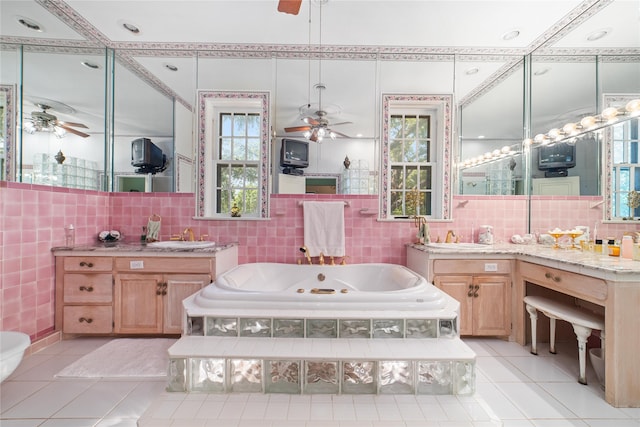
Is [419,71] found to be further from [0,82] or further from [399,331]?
[0,82]

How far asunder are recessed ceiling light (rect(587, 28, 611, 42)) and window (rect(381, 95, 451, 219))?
3.93ft

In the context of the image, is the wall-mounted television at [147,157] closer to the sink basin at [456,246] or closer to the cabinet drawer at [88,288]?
the cabinet drawer at [88,288]

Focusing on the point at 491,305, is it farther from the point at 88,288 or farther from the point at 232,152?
the point at 88,288

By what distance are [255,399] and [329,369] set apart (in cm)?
44

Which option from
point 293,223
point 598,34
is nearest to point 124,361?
point 293,223

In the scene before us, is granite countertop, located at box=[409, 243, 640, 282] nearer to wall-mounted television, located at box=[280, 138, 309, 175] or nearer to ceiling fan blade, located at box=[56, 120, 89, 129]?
wall-mounted television, located at box=[280, 138, 309, 175]

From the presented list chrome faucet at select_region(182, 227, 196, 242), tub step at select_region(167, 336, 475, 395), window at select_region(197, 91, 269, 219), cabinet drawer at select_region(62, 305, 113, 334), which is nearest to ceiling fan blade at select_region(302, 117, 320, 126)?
window at select_region(197, 91, 269, 219)

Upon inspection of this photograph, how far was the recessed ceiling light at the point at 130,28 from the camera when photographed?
8.61ft

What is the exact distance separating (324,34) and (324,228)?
74.6 inches

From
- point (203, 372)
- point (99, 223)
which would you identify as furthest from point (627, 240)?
point (99, 223)

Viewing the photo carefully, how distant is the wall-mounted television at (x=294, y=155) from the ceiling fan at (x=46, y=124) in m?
2.08

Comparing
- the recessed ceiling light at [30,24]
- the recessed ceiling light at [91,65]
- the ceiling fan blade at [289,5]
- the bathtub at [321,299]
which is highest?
the recessed ceiling light at [30,24]

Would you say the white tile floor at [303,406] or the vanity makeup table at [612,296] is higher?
the vanity makeup table at [612,296]

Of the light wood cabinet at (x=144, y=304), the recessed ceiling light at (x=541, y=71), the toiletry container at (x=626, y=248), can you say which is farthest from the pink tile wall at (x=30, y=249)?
the recessed ceiling light at (x=541, y=71)
